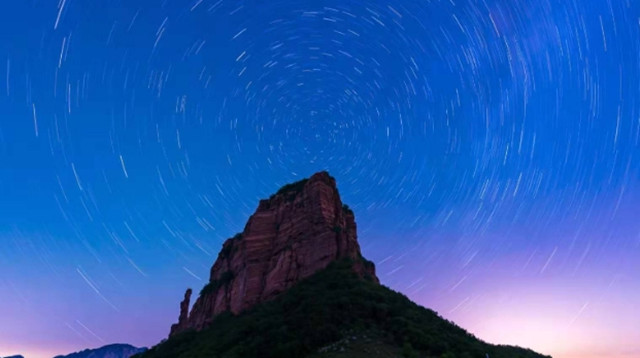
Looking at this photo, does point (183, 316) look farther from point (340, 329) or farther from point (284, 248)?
point (340, 329)

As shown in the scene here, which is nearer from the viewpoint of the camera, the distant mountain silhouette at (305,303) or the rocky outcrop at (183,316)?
the distant mountain silhouette at (305,303)

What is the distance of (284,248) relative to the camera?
82.4m

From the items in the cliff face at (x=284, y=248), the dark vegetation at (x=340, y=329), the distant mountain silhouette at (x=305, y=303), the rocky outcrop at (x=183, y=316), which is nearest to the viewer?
the dark vegetation at (x=340, y=329)

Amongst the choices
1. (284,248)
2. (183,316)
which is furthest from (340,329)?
(183,316)

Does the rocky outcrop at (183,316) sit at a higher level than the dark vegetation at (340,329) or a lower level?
higher

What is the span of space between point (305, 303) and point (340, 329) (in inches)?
409

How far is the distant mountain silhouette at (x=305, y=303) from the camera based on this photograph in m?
47.3

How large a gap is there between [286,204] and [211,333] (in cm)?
3172

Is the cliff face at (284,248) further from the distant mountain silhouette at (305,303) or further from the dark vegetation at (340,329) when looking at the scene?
the dark vegetation at (340,329)

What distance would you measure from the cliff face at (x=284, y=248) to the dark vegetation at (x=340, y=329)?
26.2 feet

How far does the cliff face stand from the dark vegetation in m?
8.00

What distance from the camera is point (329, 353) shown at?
142 feet

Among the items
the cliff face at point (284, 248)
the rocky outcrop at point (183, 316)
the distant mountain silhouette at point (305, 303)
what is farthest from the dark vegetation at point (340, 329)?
the rocky outcrop at point (183, 316)

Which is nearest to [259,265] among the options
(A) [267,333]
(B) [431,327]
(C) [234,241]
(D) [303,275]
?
(D) [303,275]
